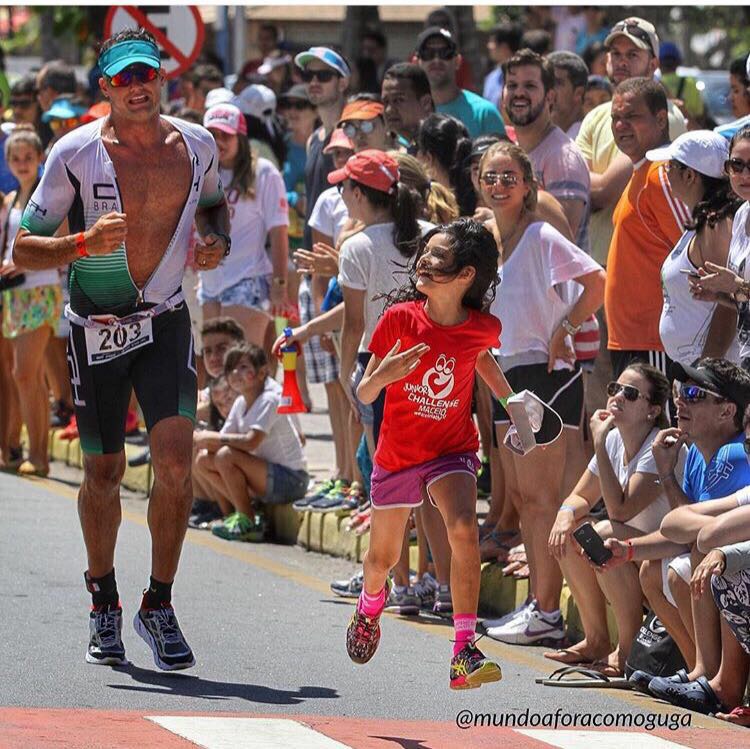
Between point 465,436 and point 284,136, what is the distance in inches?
313

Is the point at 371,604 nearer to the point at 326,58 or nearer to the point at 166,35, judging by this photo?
the point at 326,58

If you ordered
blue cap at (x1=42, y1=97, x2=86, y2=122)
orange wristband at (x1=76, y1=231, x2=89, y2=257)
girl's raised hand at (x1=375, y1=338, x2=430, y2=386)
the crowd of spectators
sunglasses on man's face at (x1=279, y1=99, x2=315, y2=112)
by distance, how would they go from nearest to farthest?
1. girl's raised hand at (x1=375, y1=338, x2=430, y2=386)
2. orange wristband at (x1=76, y1=231, x2=89, y2=257)
3. the crowd of spectators
4. sunglasses on man's face at (x1=279, y1=99, x2=315, y2=112)
5. blue cap at (x1=42, y1=97, x2=86, y2=122)

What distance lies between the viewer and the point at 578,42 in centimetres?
1884

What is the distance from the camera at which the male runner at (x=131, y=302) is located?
748 centimetres

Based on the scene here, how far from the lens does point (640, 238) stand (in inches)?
358

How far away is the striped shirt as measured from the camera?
902 centimetres

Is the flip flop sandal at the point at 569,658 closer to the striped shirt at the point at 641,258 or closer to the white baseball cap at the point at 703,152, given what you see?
the striped shirt at the point at 641,258

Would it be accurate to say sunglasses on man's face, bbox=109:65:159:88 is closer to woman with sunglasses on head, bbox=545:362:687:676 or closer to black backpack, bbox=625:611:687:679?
woman with sunglasses on head, bbox=545:362:687:676

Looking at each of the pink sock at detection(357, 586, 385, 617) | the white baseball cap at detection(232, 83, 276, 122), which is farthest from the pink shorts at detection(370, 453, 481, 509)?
the white baseball cap at detection(232, 83, 276, 122)

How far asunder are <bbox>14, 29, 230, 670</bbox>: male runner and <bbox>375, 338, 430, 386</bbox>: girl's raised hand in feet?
3.54

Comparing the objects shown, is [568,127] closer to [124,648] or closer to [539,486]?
[539,486]

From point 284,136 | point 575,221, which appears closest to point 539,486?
point 575,221

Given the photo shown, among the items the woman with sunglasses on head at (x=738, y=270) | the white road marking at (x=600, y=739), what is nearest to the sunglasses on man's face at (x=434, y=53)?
the woman with sunglasses on head at (x=738, y=270)

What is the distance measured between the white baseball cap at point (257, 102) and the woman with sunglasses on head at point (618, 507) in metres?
6.61
